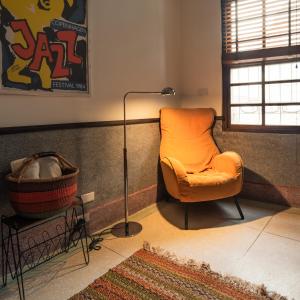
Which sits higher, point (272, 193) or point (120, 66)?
point (120, 66)

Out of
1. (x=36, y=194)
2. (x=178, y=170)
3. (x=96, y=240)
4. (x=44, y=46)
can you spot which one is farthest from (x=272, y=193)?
(x=44, y=46)

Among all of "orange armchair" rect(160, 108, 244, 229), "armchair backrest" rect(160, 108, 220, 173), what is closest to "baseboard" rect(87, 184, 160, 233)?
"orange armchair" rect(160, 108, 244, 229)

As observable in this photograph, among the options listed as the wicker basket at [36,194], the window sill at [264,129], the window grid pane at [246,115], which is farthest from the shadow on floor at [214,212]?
the wicker basket at [36,194]

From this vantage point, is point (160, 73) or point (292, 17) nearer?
point (292, 17)

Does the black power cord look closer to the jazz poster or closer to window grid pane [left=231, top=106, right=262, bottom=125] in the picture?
the jazz poster

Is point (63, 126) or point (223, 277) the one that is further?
point (63, 126)

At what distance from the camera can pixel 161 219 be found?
8.55 ft

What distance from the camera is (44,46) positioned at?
75.2 inches

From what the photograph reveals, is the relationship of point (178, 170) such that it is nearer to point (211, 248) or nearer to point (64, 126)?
point (211, 248)

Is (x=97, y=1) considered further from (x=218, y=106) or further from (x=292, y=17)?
(x=292, y=17)

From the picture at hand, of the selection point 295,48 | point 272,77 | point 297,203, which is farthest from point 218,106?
point 297,203

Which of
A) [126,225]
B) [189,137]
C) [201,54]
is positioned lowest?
[126,225]

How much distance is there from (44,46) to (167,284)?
1762 millimetres

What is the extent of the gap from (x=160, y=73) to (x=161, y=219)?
1551 millimetres
